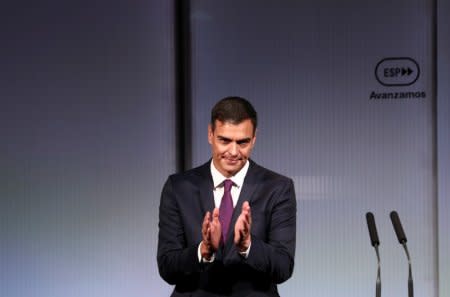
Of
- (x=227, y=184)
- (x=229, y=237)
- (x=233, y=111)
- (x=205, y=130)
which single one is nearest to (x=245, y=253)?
(x=229, y=237)

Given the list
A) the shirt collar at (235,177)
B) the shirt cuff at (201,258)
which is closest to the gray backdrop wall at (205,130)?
the shirt collar at (235,177)

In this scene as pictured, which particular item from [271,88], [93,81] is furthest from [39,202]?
[271,88]

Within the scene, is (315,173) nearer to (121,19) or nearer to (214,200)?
(121,19)

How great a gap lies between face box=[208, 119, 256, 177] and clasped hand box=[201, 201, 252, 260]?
0.25 m

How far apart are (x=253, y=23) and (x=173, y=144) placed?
2.58 feet

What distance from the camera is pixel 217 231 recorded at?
73.5 inches

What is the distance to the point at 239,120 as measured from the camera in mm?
2059

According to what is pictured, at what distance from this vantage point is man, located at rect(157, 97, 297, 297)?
2.01 metres

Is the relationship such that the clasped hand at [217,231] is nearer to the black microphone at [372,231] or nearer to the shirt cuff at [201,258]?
the shirt cuff at [201,258]

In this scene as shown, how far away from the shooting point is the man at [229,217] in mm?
2010

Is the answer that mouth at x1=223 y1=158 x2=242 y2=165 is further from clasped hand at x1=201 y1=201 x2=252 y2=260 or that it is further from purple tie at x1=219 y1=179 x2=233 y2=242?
clasped hand at x1=201 y1=201 x2=252 y2=260

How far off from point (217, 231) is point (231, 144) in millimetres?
322

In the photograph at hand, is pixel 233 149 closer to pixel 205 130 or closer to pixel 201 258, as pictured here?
pixel 201 258

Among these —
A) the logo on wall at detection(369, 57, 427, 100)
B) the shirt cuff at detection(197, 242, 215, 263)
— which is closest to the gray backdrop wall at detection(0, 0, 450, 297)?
the logo on wall at detection(369, 57, 427, 100)
